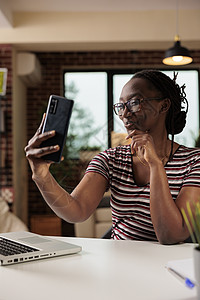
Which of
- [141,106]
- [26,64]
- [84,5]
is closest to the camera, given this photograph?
[141,106]

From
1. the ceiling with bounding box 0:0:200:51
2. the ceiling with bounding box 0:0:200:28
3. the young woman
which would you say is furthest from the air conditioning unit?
the young woman

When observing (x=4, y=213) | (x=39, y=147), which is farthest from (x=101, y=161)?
(x=4, y=213)

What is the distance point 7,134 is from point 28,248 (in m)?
3.53

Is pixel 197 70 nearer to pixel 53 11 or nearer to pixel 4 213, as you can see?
pixel 53 11

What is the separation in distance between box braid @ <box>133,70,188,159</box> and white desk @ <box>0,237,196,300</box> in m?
0.42

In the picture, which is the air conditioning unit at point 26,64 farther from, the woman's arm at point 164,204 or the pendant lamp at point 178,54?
the woman's arm at point 164,204

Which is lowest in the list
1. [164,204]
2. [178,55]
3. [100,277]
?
[100,277]

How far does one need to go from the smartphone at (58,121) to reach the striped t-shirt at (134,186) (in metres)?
0.42

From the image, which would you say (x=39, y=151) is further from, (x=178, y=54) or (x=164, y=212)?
(x=178, y=54)

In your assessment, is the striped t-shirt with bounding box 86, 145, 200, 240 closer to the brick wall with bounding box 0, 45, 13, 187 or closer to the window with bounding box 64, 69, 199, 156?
the brick wall with bounding box 0, 45, 13, 187

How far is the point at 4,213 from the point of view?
146 inches

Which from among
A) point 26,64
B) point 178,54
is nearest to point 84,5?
point 26,64

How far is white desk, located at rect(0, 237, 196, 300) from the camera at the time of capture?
70 centimetres

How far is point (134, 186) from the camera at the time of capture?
4.18 ft
